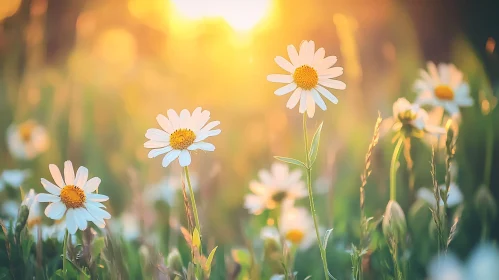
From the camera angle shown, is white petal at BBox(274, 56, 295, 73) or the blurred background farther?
the blurred background

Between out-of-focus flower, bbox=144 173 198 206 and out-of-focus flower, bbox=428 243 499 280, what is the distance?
459mm

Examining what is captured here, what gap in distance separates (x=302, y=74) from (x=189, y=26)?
859 millimetres

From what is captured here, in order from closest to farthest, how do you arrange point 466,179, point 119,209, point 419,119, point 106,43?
point 419,119, point 466,179, point 119,209, point 106,43

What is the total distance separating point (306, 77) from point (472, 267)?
0.33 m

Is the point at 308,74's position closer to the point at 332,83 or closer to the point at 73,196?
the point at 332,83

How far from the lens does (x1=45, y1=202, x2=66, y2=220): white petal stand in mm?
469

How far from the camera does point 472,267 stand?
0.64m

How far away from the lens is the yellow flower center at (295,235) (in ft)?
2.52

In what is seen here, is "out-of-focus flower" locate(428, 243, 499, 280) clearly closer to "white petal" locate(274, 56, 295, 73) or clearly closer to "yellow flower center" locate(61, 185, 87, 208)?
"white petal" locate(274, 56, 295, 73)

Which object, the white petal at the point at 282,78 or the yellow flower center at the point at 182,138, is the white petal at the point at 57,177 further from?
the white petal at the point at 282,78

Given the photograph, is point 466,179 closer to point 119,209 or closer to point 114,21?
point 119,209

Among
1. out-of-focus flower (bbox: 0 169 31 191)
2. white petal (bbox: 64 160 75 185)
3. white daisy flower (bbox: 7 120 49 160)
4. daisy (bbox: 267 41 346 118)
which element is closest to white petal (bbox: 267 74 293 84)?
daisy (bbox: 267 41 346 118)

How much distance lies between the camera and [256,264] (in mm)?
631

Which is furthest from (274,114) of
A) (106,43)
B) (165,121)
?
(106,43)
